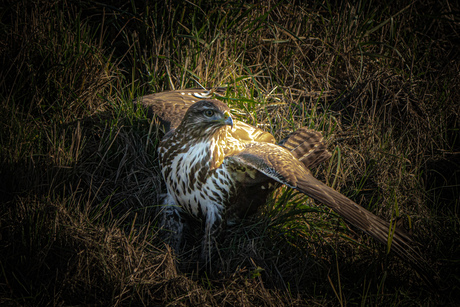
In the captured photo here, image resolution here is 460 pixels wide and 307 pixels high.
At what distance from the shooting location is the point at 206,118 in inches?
101

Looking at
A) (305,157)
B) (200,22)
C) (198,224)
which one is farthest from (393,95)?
(198,224)

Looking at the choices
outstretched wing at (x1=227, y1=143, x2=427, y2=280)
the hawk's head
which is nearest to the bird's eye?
the hawk's head

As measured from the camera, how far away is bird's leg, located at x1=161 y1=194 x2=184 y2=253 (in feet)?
8.94

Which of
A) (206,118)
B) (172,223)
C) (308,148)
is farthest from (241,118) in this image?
(172,223)

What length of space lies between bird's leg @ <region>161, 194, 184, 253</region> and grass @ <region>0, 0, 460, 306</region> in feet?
0.31

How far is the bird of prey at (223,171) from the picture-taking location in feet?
7.74

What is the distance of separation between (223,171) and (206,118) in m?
0.40

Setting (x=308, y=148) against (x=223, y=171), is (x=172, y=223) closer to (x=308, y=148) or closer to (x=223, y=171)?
(x=223, y=171)

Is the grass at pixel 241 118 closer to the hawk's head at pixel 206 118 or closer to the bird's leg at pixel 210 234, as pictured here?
the bird's leg at pixel 210 234

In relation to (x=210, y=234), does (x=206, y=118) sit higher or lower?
higher

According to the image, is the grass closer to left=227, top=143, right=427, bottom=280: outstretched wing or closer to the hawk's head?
left=227, top=143, right=427, bottom=280: outstretched wing

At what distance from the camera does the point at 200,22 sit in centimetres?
394

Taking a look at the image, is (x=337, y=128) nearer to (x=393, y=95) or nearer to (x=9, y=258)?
(x=393, y=95)

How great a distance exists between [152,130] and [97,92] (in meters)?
0.70
